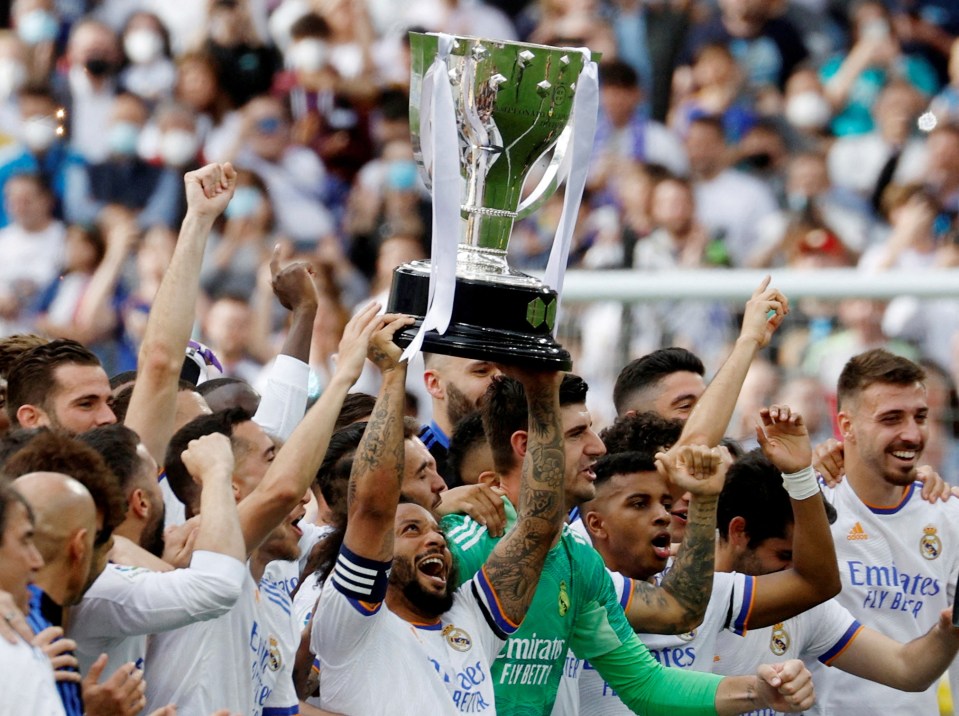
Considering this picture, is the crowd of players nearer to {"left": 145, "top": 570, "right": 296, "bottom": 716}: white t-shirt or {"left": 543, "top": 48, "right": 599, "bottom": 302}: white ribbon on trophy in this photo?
{"left": 145, "top": 570, "right": 296, "bottom": 716}: white t-shirt

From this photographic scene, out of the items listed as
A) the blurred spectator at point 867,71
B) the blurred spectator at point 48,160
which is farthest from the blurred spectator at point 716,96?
the blurred spectator at point 48,160

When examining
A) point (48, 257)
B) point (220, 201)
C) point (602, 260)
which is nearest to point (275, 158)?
point (48, 257)

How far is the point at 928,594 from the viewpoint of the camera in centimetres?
634

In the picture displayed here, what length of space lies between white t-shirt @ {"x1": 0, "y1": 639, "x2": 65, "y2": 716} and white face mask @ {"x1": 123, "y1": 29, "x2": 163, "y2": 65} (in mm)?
10130

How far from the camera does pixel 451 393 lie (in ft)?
20.3

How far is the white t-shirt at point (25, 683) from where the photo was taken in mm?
3482

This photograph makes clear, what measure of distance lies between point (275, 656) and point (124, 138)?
8331mm

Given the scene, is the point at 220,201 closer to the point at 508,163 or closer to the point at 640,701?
the point at 508,163

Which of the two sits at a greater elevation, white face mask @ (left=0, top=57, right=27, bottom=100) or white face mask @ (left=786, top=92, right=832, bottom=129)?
white face mask @ (left=786, top=92, right=832, bottom=129)

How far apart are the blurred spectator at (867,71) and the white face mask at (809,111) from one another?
0.05m

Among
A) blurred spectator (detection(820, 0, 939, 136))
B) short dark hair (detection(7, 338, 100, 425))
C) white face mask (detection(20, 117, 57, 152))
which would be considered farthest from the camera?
white face mask (detection(20, 117, 57, 152))

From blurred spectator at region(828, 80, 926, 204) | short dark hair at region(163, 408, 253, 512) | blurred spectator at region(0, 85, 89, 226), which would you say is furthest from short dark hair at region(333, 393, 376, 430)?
blurred spectator at region(0, 85, 89, 226)

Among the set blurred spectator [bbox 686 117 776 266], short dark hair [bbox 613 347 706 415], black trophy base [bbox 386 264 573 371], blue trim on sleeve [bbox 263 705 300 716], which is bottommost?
blue trim on sleeve [bbox 263 705 300 716]

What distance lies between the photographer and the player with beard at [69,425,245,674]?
4.14 metres
